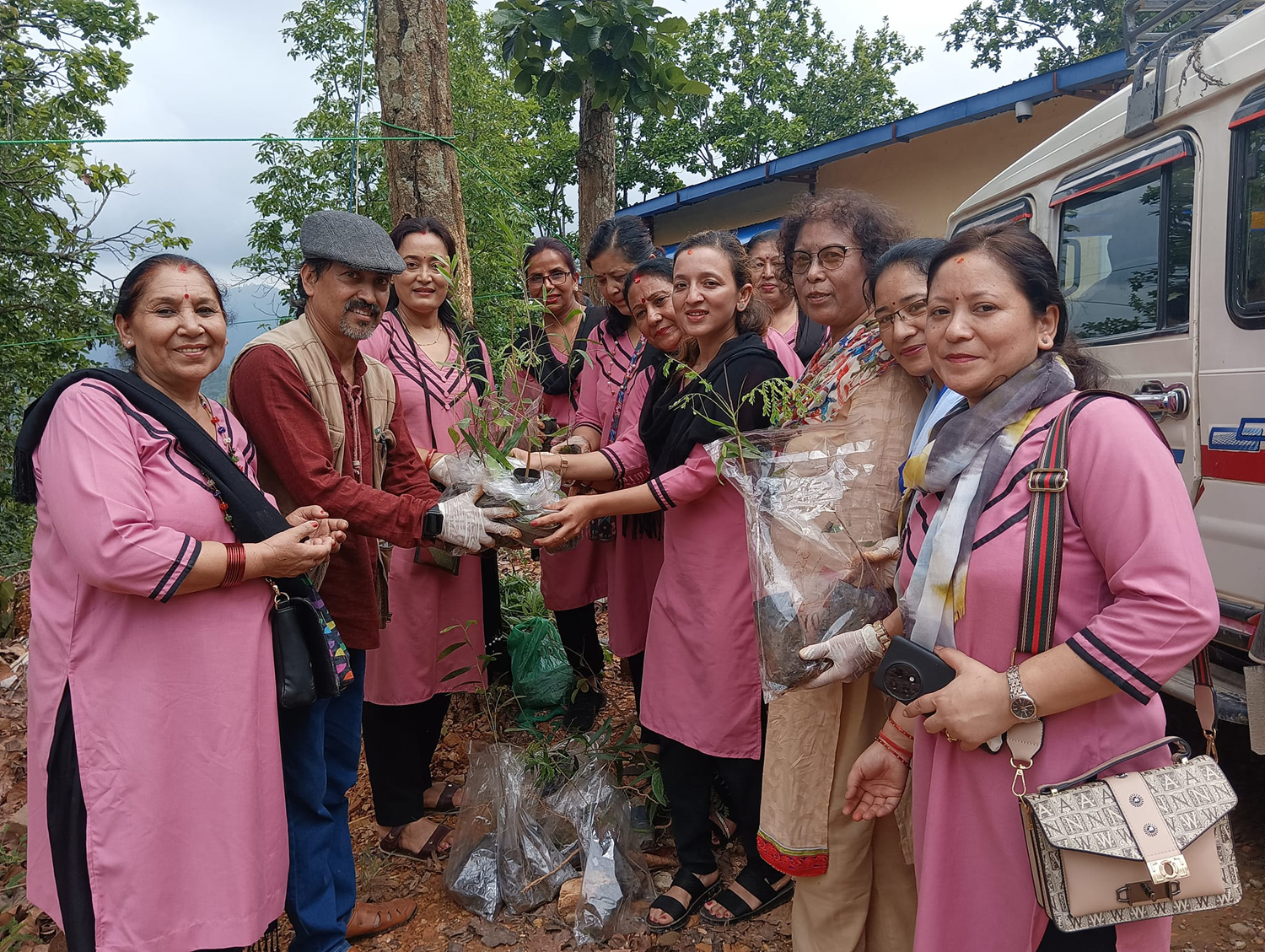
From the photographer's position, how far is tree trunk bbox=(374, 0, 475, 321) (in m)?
3.85

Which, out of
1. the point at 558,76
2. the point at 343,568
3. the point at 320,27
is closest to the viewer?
the point at 343,568

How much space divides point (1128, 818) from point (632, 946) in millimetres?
1686

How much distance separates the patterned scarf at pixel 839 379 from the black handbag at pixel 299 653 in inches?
48.7

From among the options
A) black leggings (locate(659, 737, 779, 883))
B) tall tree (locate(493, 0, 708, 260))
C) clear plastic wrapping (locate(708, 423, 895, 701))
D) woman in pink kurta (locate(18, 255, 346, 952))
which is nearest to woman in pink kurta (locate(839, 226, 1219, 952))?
clear plastic wrapping (locate(708, 423, 895, 701))

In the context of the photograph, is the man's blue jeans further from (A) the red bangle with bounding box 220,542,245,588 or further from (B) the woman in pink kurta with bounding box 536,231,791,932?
(B) the woman in pink kurta with bounding box 536,231,791,932

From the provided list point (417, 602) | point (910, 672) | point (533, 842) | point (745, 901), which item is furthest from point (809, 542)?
point (417, 602)

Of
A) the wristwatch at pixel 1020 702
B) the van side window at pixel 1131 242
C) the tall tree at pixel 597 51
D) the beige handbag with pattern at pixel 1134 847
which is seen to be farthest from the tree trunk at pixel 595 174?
the beige handbag with pattern at pixel 1134 847

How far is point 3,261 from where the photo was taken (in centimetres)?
687

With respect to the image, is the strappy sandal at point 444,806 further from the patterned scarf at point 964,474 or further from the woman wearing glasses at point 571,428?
the patterned scarf at point 964,474

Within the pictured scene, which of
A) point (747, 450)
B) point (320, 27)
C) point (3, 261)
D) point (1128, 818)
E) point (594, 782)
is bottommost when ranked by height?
point (594, 782)

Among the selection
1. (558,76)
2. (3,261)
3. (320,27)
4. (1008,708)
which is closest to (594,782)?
(1008,708)

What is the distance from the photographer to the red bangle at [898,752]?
1.64 m

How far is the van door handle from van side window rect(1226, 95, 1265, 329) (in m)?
0.33

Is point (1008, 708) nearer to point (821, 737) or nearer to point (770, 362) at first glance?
point (821, 737)
